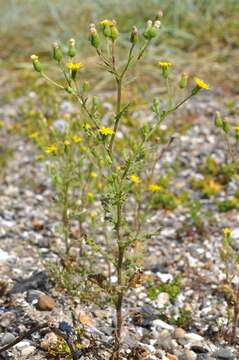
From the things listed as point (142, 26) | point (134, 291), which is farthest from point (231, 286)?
point (142, 26)

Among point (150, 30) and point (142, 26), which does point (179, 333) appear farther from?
point (142, 26)

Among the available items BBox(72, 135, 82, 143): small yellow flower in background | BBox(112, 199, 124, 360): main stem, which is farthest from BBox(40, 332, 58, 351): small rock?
BBox(72, 135, 82, 143): small yellow flower in background

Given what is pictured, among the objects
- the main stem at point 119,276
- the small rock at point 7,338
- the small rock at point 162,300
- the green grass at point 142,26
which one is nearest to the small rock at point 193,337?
the small rock at point 162,300

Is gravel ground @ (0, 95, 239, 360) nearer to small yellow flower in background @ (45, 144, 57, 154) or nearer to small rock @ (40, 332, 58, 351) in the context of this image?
small rock @ (40, 332, 58, 351)

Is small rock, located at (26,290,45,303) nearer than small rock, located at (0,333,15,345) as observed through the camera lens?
No

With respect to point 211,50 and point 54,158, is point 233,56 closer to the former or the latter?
point 211,50

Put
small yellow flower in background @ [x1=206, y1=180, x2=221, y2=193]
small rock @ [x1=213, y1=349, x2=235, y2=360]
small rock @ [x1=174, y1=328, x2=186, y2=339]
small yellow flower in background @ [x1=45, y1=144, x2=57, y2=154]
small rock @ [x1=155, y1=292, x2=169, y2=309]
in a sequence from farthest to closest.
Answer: small yellow flower in background @ [x1=206, y1=180, x2=221, y2=193] < small rock @ [x1=155, y1=292, x2=169, y2=309] < small yellow flower in background @ [x1=45, y1=144, x2=57, y2=154] < small rock @ [x1=174, y1=328, x2=186, y2=339] < small rock @ [x1=213, y1=349, x2=235, y2=360]

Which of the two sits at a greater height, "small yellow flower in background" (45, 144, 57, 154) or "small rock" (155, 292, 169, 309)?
"small yellow flower in background" (45, 144, 57, 154)

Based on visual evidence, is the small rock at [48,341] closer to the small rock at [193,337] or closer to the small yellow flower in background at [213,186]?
the small rock at [193,337]
